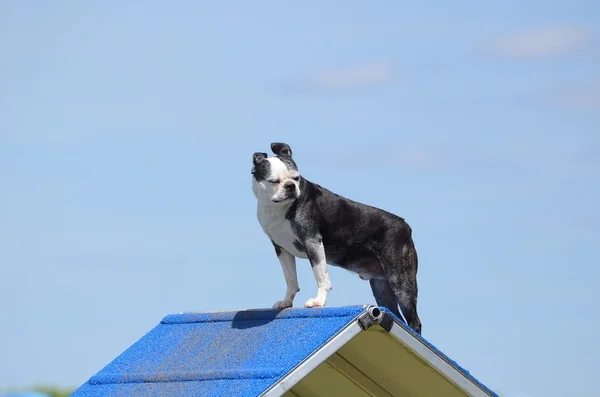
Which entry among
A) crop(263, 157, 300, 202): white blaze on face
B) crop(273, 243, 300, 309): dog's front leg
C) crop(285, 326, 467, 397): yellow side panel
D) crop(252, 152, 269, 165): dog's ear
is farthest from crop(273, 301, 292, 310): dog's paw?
crop(252, 152, 269, 165): dog's ear

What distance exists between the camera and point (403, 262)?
277 inches

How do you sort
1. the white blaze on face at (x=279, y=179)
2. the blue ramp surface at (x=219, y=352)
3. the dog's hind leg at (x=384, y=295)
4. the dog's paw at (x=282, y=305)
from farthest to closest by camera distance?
the dog's hind leg at (x=384, y=295), the dog's paw at (x=282, y=305), the white blaze on face at (x=279, y=179), the blue ramp surface at (x=219, y=352)

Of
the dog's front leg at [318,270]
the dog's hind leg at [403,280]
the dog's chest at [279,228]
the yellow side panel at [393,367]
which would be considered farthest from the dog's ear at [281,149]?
the yellow side panel at [393,367]

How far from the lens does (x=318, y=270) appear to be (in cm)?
670

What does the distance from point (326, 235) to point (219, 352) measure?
3.11 feet

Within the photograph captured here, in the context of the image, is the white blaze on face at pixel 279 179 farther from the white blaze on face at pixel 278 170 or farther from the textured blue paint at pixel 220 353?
the textured blue paint at pixel 220 353

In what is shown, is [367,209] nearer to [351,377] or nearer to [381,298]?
[381,298]

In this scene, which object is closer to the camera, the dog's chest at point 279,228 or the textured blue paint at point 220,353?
the textured blue paint at point 220,353

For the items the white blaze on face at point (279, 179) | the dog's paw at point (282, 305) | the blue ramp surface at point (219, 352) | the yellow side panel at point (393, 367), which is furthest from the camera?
the dog's paw at point (282, 305)

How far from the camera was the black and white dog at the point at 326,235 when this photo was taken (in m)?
6.70

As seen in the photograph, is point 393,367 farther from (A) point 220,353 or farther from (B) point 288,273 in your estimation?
(A) point 220,353

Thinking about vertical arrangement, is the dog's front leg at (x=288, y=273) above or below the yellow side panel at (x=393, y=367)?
above

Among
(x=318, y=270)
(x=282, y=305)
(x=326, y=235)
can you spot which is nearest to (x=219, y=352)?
(x=282, y=305)

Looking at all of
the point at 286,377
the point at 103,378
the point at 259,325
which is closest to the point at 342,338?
the point at 286,377
